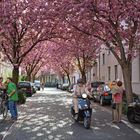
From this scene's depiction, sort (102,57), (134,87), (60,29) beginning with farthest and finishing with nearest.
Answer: (102,57) → (134,87) → (60,29)

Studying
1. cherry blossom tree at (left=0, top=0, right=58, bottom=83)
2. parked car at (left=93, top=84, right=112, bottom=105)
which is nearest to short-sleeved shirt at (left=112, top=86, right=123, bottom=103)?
cherry blossom tree at (left=0, top=0, right=58, bottom=83)

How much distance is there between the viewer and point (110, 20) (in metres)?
19.5

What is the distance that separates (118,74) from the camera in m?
37.1

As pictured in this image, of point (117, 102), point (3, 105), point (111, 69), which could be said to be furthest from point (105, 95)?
point (111, 69)

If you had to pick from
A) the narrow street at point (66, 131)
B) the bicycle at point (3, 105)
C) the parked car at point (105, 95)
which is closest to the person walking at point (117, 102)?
the narrow street at point (66, 131)

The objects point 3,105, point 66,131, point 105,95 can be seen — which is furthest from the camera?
point 105,95

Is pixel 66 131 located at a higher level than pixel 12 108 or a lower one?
lower

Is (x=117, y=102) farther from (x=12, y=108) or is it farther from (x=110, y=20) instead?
(x=110, y=20)

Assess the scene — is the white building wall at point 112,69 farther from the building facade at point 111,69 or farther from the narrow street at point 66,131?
the narrow street at point 66,131

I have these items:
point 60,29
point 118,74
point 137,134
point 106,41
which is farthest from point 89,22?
point 118,74

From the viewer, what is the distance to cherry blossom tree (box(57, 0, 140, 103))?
1817 cm

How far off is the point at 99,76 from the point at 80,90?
113 feet

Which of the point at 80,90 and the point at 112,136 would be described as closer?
the point at 112,136

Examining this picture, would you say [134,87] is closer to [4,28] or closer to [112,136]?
[4,28]
